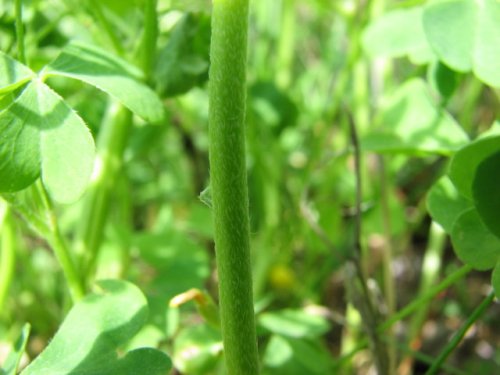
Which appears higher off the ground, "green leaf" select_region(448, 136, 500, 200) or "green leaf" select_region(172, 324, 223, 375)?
"green leaf" select_region(448, 136, 500, 200)

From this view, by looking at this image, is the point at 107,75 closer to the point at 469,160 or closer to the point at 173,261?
the point at 469,160

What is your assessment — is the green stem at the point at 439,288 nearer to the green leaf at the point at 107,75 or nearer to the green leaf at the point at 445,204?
the green leaf at the point at 445,204

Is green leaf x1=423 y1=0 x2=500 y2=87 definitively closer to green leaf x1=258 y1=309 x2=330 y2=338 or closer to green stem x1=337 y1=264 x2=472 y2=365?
green stem x1=337 y1=264 x2=472 y2=365

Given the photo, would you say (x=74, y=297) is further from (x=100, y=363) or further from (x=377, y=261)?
(x=377, y=261)

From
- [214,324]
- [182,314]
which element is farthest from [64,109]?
[182,314]

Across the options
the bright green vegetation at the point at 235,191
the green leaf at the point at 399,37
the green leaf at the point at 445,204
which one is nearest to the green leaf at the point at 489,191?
the bright green vegetation at the point at 235,191

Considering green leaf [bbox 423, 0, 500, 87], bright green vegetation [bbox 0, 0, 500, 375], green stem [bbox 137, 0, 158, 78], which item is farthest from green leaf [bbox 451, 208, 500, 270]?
green stem [bbox 137, 0, 158, 78]

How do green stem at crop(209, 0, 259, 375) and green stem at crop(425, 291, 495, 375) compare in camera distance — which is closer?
green stem at crop(209, 0, 259, 375)
